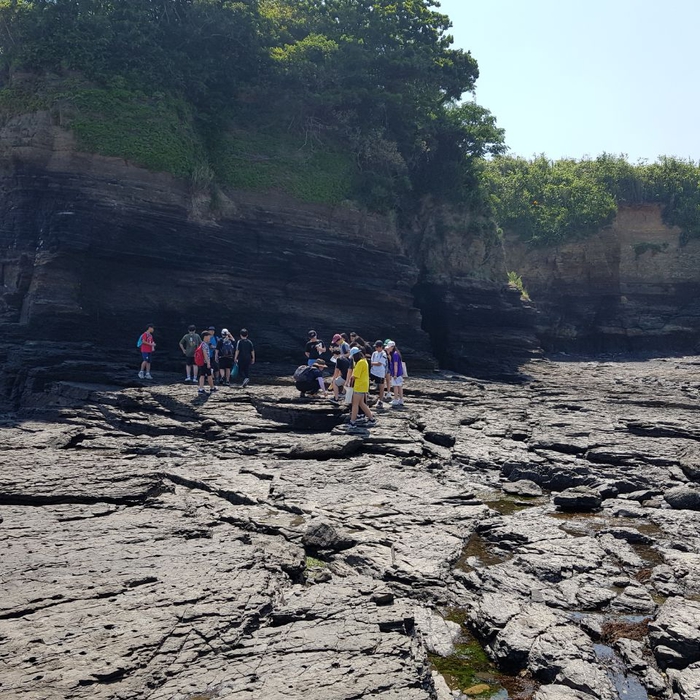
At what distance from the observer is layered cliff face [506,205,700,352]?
4066 centimetres

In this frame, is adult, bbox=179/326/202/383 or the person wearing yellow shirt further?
adult, bbox=179/326/202/383

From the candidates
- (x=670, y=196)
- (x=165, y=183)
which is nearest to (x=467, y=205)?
(x=165, y=183)

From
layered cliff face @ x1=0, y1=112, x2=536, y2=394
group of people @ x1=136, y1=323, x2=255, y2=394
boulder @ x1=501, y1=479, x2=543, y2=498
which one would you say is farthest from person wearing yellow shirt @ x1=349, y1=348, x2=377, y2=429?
layered cliff face @ x1=0, y1=112, x2=536, y2=394

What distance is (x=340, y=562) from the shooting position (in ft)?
24.7

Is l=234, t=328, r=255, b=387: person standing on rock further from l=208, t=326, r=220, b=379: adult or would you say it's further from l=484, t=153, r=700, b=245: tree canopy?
l=484, t=153, r=700, b=245: tree canopy

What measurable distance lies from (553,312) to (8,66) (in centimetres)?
3099

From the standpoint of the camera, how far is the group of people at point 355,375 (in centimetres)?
1507

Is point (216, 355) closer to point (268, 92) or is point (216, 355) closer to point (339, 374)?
point (339, 374)

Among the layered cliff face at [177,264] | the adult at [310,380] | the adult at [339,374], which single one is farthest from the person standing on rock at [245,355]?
the adult at [339,374]

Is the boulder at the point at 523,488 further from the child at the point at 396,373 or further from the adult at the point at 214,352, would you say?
the adult at the point at 214,352

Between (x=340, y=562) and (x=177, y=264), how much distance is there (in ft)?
61.2

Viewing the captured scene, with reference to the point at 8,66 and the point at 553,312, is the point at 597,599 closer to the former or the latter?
the point at 8,66

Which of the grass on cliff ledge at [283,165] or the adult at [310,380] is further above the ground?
the grass on cliff ledge at [283,165]

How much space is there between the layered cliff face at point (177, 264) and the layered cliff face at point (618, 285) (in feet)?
43.0
